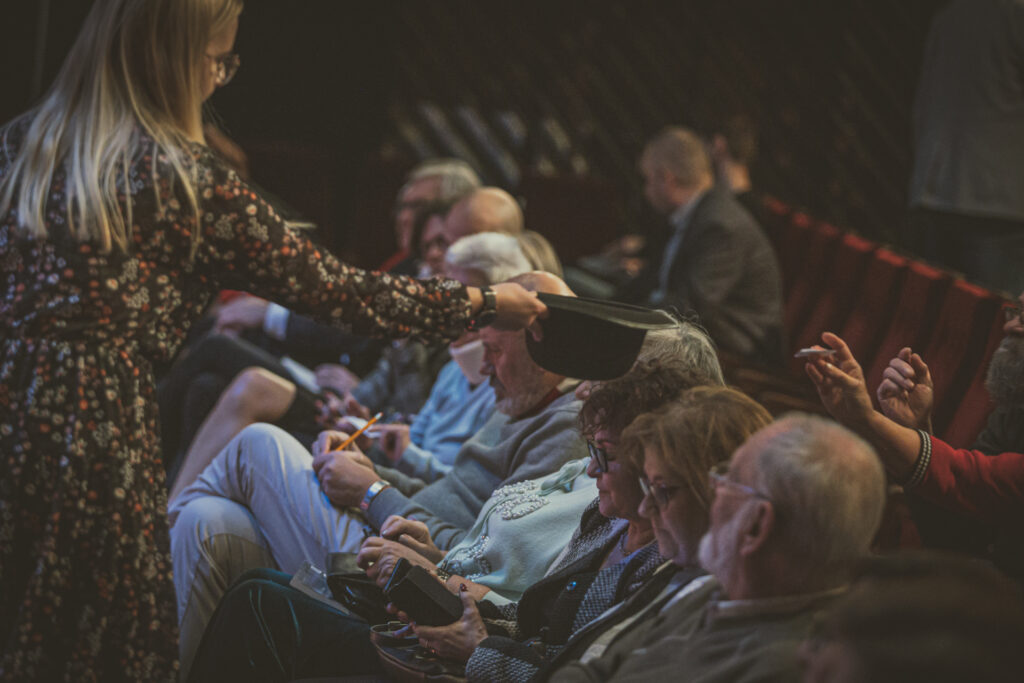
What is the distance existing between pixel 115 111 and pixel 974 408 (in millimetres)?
1778

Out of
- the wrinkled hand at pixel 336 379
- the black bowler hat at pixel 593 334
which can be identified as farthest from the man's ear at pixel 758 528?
the wrinkled hand at pixel 336 379

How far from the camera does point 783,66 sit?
6.05 meters

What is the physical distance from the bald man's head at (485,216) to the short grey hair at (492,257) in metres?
0.46

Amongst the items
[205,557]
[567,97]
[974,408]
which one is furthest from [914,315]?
[567,97]

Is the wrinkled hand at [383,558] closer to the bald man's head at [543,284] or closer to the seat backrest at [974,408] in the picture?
the bald man's head at [543,284]

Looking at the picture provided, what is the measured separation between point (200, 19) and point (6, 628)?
101 cm

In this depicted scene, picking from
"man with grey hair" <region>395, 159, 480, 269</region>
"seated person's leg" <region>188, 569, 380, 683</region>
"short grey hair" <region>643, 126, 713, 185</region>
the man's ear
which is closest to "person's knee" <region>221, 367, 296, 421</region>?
"seated person's leg" <region>188, 569, 380, 683</region>

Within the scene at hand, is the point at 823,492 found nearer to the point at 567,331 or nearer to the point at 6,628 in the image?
the point at 567,331

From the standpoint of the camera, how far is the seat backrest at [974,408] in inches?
83.7

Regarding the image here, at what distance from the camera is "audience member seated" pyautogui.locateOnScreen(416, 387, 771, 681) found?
4.58ft

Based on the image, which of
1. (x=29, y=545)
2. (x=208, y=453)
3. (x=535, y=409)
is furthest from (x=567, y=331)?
(x=208, y=453)

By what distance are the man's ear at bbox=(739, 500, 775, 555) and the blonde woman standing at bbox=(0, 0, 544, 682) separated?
87cm

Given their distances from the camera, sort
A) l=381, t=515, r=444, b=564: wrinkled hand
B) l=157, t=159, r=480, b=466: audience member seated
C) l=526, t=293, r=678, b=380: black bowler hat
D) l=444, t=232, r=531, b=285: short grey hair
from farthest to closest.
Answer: l=157, t=159, r=480, b=466: audience member seated
l=444, t=232, r=531, b=285: short grey hair
l=381, t=515, r=444, b=564: wrinkled hand
l=526, t=293, r=678, b=380: black bowler hat

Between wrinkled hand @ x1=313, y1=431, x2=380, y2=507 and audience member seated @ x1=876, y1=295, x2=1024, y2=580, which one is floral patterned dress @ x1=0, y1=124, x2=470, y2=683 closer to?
wrinkled hand @ x1=313, y1=431, x2=380, y2=507
